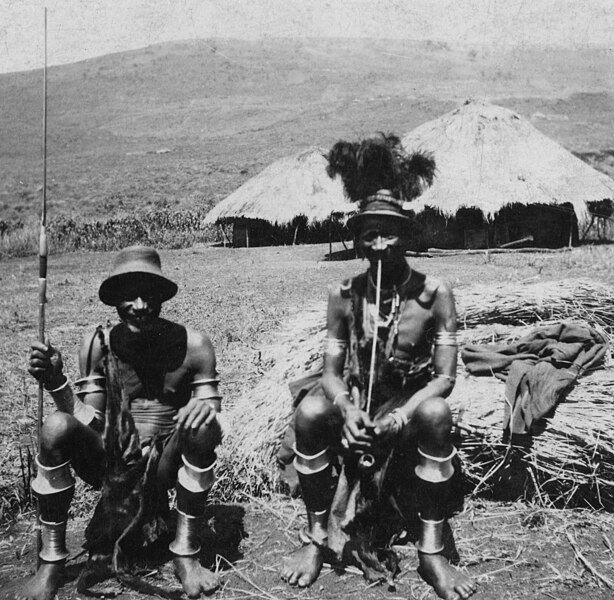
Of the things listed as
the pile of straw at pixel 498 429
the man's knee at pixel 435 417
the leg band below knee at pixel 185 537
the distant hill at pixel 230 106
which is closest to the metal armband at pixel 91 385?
the leg band below knee at pixel 185 537

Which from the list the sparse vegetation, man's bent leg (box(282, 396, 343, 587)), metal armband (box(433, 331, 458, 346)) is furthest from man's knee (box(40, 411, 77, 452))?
the sparse vegetation

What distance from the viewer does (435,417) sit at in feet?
9.11

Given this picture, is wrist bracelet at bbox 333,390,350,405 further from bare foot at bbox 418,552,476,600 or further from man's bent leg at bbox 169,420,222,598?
bare foot at bbox 418,552,476,600

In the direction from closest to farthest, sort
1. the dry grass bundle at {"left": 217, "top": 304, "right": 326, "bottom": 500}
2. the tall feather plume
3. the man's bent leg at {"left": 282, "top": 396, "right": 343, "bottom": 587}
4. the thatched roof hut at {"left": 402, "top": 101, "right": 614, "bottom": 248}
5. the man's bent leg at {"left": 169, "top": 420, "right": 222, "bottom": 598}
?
the man's bent leg at {"left": 169, "top": 420, "right": 222, "bottom": 598}
the man's bent leg at {"left": 282, "top": 396, "right": 343, "bottom": 587}
the tall feather plume
the dry grass bundle at {"left": 217, "top": 304, "right": 326, "bottom": 500}
the thatched roof hut at {"left": 402, "top": 101, "right": 614, "bottom": 248}

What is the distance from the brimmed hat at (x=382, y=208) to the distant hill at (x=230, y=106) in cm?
2772

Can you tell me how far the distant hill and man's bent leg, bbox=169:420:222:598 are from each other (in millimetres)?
28077

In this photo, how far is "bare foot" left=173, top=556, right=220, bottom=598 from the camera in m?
2.76

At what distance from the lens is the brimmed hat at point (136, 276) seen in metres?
2.96

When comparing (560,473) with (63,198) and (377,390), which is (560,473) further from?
(63,198)

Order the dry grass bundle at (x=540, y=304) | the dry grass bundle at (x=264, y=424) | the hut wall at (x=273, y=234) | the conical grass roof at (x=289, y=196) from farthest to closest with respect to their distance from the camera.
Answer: the hut wall at (x=273, y=234), the conical grass roof at (x=289, y=196), the dry grass bundle at (x=540, y=304), the dry grass bundle at (x=264, y=424)

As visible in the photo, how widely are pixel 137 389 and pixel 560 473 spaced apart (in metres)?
2.17

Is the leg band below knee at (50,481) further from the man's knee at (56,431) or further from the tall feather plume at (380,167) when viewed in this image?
the tall feather plume at (380,167)

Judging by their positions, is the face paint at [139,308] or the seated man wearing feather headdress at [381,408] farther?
the face paint at [139,308]

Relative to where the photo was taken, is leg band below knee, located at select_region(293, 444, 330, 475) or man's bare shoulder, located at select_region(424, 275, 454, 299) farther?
man's bare shoulder, located at select_region(424, 275, 454, 299)
